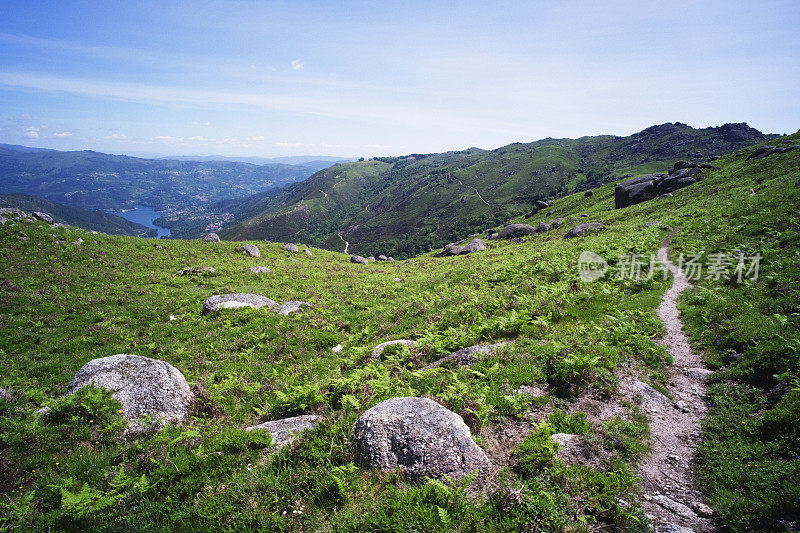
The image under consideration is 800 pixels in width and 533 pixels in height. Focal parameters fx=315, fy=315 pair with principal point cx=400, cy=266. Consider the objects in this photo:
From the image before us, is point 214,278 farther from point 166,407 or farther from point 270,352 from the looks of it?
point 166,407

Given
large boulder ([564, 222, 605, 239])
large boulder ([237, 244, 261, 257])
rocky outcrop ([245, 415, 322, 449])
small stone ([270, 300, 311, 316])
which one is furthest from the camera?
large boulder ([564, 222, 605, 239])

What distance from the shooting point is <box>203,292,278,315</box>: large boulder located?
2073 centimetres

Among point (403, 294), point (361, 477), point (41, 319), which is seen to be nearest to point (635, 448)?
point (361, 477)

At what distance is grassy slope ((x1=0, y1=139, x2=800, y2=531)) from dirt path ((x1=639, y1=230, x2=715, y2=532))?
15.9 inches

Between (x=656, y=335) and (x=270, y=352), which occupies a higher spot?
(x=656, y=335)

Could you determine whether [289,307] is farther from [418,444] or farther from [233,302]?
[418,444]

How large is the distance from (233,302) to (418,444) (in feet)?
61.4

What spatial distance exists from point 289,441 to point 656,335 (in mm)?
15162

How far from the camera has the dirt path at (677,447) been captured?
19.9 feet

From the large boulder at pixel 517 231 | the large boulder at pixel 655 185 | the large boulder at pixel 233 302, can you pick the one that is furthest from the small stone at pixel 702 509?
the large boulder at pixel 655 185

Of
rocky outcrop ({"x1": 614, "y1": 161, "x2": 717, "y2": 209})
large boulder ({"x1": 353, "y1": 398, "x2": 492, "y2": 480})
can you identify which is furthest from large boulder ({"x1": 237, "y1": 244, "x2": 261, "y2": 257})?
rocky outcrop ({"x1": 614, "y1": 161, "x2": 717, "y2": 209})

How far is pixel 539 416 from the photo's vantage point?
27.9 feet

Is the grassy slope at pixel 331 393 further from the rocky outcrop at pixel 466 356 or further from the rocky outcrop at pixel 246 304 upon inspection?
the rocky outcrop at pixel 246 304

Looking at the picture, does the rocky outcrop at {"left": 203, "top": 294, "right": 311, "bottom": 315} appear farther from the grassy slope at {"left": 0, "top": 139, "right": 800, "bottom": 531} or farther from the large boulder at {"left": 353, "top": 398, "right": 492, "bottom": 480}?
the large boulder at {"left": 353, "top": 398, "right": 492, "bottom": 480}
